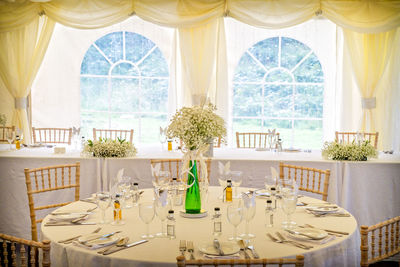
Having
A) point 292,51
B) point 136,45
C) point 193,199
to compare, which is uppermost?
point 136,45

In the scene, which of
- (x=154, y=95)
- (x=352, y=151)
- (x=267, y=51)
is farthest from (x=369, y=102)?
(x=154, y=95)

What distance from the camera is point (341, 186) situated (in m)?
4.10

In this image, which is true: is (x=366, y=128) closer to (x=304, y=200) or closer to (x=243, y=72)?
(x=243, y=72)

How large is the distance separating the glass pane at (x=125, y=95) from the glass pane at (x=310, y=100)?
2873 mm

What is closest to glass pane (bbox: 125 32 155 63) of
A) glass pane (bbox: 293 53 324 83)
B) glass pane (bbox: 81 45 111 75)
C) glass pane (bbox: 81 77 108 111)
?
glass pane (bbox: 81 45 111 75)

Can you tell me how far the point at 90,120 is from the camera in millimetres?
7535

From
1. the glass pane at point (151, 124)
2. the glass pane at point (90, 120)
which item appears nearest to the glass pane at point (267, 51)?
the glass pane at point (151, 124)

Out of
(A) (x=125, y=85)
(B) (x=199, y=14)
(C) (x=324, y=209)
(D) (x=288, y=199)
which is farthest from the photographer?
(A) (x=125, y=85)

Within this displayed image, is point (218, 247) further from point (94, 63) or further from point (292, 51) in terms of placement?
point (94, 63)

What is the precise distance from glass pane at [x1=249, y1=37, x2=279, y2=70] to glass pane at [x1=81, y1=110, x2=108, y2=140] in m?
2.91

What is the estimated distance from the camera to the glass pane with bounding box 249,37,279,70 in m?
7.19

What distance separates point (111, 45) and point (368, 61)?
4303 millimetres

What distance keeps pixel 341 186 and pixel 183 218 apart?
2.24 meters

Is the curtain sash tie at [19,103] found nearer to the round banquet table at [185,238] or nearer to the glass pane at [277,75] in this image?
the glass pane at [277,75]
